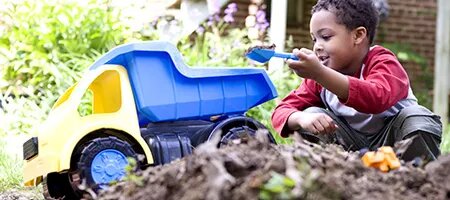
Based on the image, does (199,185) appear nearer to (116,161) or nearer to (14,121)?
(116,161)

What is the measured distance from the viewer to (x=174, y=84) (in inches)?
121

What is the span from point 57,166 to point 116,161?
0.20 meters

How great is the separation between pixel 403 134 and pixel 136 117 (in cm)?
104

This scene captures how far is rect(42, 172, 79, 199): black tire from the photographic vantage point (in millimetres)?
2865

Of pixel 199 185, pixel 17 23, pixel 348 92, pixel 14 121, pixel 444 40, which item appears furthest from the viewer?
pixel 444 40

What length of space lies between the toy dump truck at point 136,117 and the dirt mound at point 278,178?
109 cm

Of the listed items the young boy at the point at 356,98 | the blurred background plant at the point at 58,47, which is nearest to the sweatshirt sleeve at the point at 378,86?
the young boy at the point at 356,98

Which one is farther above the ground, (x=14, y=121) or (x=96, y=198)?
(x=96, y=198)

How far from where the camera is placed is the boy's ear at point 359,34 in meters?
3.30

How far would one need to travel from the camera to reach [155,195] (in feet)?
4.86

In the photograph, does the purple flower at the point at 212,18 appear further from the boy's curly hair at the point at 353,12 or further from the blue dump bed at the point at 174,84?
the blue dump bed at the point at 174,84

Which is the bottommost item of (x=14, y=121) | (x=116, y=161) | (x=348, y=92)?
(x=14, y=121)

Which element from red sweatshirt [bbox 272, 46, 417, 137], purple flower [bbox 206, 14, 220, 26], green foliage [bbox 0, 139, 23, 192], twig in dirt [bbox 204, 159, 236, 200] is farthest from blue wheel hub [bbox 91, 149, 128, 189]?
purple flower [bbox 206, 14, 220, 26]

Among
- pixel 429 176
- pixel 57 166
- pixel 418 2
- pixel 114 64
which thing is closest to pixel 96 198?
pixel 429 176
